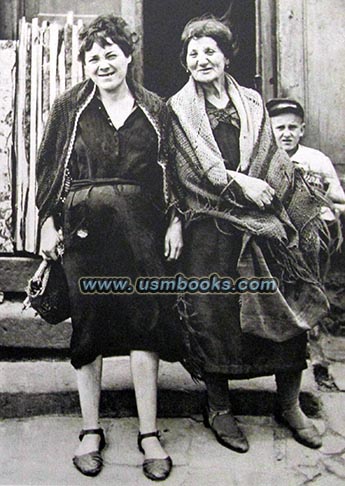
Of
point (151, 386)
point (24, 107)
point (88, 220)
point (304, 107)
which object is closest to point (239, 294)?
point (151, 386)

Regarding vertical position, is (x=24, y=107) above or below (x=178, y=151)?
above

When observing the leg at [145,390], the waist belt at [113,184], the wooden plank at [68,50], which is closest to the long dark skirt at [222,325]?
the leg at [145,390]

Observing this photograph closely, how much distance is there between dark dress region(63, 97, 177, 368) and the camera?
10.5ft

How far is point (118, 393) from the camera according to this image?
10.9 feet

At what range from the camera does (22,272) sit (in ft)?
11.2

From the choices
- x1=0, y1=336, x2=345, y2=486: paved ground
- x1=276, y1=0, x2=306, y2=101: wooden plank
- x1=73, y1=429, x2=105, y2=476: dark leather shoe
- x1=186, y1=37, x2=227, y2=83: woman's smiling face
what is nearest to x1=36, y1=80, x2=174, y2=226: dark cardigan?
x1=186, y1=37, x2=227, y2=83: woman's smiling face

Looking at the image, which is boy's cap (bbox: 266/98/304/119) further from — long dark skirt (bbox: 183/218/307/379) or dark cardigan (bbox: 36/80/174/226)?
long dark skirt (bbox: 183/218/307/379)

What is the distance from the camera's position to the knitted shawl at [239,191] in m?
3.25

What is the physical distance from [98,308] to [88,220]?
429 millimetres

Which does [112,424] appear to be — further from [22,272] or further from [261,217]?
[261,217]

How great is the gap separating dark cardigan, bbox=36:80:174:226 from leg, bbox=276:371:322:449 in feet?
3.42

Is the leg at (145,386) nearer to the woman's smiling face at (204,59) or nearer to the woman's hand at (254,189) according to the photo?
the woman's hand at (254,189)

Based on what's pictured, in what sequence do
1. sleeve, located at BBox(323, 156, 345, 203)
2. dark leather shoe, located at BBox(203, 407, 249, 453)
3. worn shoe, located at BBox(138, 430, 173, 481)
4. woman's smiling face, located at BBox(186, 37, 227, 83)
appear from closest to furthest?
worn shoe, located at BBox(138, 430, 173, 481), dark leather shoe, located at BBox(203, 407, 249, 453), woman's smiling face, located at BBox(186, 37, 227, 83), sleeve, located at BBox(323, 156, 345, 203)

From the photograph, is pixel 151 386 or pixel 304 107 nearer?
pixel 151 386
